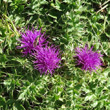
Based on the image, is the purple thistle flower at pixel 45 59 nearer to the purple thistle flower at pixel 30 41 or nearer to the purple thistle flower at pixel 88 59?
the purple thistle flower at pixel 30 41

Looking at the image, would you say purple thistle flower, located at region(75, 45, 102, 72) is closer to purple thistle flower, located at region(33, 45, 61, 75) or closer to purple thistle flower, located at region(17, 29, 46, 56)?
purple thistle flower, located at region(33, 45, 61, 75)

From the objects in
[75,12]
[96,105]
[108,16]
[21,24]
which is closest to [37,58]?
[21,24]

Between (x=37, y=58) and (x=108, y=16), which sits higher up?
(x=108, y=16)

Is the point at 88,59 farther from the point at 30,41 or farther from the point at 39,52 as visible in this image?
the point at 30,41

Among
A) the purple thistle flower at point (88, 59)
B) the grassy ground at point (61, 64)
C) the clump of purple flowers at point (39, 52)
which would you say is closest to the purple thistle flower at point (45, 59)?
the clump of purple flowers at point (39, 52)

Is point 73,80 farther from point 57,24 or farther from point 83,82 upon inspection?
point 57,24
